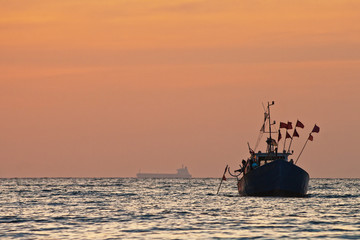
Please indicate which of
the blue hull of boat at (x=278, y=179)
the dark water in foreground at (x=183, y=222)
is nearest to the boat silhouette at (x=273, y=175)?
the blue hull of boat at (x=278, y=179)

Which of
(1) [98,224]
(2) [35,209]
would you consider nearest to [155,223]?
(1) [98,224]

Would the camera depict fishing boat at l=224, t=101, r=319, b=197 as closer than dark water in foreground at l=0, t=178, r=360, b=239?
No

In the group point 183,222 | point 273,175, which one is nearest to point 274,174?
point 273,175

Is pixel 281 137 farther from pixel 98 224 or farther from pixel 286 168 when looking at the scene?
pixel 98 224

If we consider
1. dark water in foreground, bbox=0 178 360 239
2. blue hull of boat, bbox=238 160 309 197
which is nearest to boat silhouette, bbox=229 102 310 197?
blue hull of boat, bbox=238 160 309 197

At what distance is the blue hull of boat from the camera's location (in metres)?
79.2

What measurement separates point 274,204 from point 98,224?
23200mm

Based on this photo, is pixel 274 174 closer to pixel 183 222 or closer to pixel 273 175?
pixel 273 175

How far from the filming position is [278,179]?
263 ft

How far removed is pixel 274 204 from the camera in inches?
2719

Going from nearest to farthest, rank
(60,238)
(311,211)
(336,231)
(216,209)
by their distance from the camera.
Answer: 1. (60,238)
2. (336,231)
3. (311,211)
4. (216,209)

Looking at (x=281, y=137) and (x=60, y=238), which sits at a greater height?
(x=281, y=137)

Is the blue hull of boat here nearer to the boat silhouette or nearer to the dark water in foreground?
the boat silhouette

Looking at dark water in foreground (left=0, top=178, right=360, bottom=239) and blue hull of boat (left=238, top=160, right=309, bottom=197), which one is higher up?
blue hull of boat (left=238, top=160, right=309, bottom=197)
